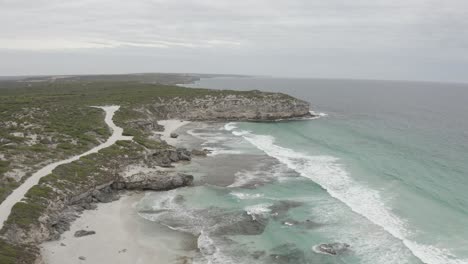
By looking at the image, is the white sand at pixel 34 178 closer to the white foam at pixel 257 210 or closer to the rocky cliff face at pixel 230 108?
the white foam at pixel 257 210

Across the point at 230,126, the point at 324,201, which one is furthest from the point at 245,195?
the point at 230,126

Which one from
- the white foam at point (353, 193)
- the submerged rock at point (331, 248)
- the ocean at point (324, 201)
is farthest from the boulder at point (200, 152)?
the submerged rock at point (331, 248)

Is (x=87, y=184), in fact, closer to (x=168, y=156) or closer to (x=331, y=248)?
(x=168, y=156)

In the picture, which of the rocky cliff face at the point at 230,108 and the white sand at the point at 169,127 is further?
the rocky cliff face at the point at 230,108

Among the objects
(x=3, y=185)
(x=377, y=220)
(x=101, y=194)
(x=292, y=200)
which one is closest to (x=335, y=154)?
(x=292, y=200)

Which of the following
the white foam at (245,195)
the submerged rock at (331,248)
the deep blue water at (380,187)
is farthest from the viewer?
the white foam at (245,195)

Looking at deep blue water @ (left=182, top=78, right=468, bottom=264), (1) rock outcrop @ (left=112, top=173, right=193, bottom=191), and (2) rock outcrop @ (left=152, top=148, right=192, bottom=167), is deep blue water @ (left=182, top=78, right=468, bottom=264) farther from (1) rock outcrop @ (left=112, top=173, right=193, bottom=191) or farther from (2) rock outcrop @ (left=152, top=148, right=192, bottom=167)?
(2) rock outcrop @ (left=152, top=148, right=192, bottom=167)

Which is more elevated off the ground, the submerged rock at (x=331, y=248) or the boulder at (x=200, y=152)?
the boulder at (x=200, y=152)
